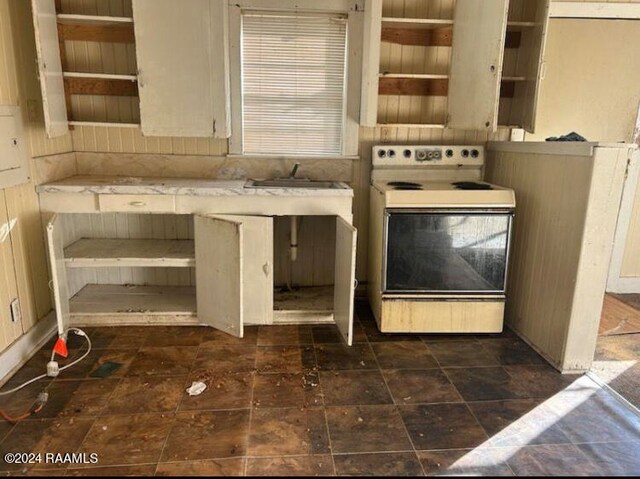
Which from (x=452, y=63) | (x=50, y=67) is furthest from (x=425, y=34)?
(x=50, y=67)

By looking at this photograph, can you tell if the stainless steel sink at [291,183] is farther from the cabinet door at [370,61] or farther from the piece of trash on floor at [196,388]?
the piece of trash on floor at [196,388]

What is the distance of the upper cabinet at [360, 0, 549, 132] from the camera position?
2.67m

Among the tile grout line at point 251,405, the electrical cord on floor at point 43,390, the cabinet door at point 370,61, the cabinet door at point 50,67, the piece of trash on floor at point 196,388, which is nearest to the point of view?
the tile grout line at point 251,405

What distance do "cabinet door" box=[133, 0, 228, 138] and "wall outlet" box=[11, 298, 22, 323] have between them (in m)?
1.22

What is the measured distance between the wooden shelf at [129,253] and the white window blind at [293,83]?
0.85 metres

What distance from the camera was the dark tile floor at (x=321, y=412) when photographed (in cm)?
175

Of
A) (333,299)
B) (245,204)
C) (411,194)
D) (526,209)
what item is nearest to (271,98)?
(245,204)

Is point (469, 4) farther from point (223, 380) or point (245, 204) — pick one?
point (223, 380)

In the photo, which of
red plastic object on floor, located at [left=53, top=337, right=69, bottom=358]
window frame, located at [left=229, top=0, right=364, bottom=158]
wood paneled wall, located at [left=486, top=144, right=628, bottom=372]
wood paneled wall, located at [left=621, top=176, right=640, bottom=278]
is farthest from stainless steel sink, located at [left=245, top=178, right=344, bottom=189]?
wood paneled wall, located at [left=621, top=176, right=640, bottom=278]

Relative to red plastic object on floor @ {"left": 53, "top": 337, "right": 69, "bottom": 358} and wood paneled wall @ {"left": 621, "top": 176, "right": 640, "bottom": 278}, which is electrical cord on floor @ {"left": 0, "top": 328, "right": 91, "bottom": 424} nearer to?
red plastic object on floor @ {"left": 53, "top": 337, "right": 69, "bottom": 358}

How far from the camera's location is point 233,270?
8.53 feet

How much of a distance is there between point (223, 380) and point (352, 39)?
2275 millimetres

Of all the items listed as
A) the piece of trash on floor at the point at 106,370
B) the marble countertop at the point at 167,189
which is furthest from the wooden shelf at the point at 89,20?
the piece of trash on floor at the point at 106,370

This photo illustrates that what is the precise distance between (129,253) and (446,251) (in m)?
1.96
